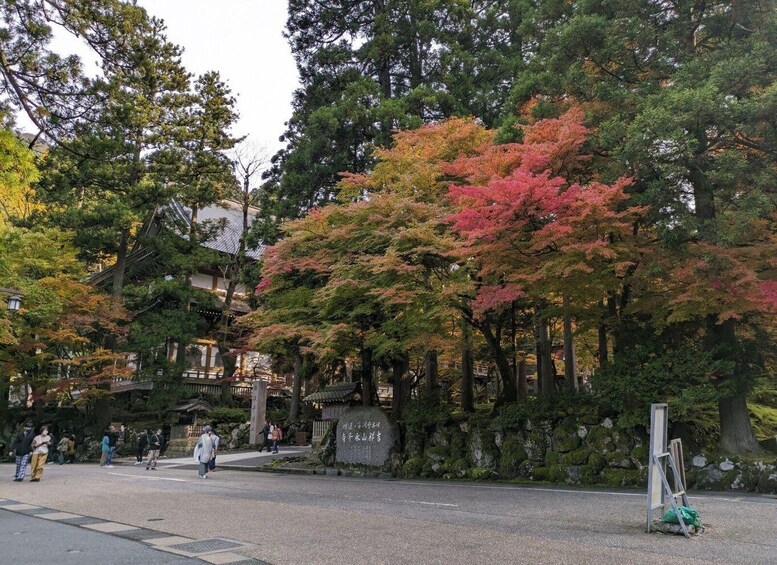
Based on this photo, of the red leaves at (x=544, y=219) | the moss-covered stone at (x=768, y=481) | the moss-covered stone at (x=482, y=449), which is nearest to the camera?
the moss-covered stone at (x=768, y=481)

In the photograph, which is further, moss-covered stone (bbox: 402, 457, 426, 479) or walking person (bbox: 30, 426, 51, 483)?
moss-covered stone (bbox: 402, 457, 426, 479)

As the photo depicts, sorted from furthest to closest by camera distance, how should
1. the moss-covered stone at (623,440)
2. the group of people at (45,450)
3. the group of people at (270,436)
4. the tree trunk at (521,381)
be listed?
the group of people at (270,436)
the tree trunk at (521,381)
the group of people at (45,450)
the moss-covered stone at (623,440)

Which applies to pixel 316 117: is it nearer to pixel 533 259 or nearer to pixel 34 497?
pixel 533 259

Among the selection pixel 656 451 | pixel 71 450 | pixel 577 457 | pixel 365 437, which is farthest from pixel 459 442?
pixel 71 450

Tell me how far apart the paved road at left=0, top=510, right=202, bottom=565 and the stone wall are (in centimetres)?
1011

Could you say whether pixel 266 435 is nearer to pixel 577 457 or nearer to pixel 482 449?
pixel 482 449

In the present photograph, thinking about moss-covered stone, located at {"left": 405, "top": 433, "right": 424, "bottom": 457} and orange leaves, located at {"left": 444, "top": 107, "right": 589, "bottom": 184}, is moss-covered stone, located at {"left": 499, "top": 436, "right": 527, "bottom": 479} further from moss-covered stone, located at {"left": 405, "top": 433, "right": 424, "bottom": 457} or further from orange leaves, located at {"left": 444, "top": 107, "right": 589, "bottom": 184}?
orange leaves, located at {"left": 444, "top": 107, "right": 589, "bottom": 184}

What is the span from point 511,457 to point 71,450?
20.6 meters

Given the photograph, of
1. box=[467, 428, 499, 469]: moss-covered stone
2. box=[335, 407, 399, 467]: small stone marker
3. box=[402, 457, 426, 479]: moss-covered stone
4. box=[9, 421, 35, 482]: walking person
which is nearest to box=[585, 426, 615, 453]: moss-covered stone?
box=[467, 428, 499, 469]: moss-covered stone

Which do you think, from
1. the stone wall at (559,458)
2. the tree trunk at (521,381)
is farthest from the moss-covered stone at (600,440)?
the tree trunk at (521,381)

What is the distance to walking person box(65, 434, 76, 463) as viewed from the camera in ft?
84.8

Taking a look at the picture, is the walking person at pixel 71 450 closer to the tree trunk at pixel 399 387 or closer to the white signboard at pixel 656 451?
the tree trunk at pixel 399 387

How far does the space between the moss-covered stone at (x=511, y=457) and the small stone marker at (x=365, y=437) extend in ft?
12.2

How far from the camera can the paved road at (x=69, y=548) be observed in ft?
18.6
